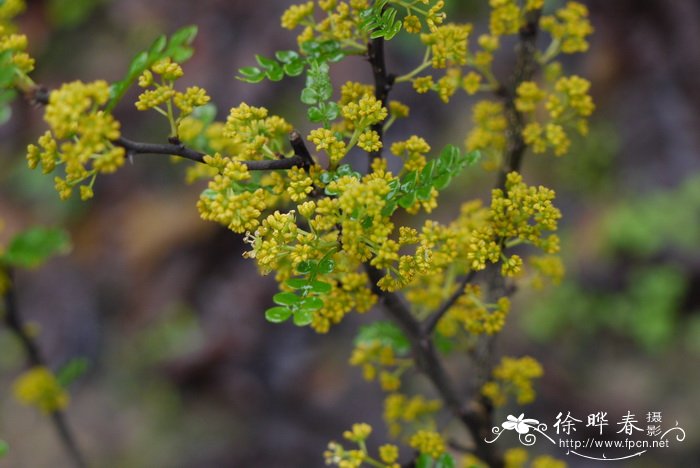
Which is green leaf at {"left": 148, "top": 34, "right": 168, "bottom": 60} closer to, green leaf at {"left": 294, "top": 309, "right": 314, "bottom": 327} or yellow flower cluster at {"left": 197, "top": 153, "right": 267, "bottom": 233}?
yellow flower cluster at {"left": 197, "top": 153, "right": 267, "bottom": 233}

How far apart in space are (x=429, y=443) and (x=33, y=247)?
3.83 ft

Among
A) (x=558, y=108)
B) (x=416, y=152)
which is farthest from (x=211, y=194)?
(x=558, y=108)

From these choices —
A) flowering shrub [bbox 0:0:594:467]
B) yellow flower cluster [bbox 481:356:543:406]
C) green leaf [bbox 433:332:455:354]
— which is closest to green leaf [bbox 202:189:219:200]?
flowering shrub [bbox 0:0:594:467]

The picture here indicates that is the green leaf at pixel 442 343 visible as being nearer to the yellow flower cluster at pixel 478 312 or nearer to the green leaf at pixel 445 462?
the yellow flower cluster at pixel 478 312

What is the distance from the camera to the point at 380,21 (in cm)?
126

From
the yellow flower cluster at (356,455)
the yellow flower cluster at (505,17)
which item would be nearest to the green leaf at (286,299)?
the yellow flower cluster at (356,455)

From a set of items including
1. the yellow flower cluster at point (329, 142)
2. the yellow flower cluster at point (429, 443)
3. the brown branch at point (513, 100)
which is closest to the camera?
the yellow flower cluster at point (329, 142)

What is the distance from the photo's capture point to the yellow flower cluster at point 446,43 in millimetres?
1426

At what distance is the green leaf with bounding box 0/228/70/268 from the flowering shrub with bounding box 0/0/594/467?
308mm

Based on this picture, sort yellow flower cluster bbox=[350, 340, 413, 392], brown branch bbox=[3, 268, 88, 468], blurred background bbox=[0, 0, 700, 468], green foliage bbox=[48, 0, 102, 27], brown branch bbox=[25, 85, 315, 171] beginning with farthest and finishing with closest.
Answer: green foliage bbox=[48, 0, 102, 27]
blurred background bbox=[0, 0, 700, 468]
brown branch bbox=[3, 268, 88, 468]
yellow flower cluster bbox=[350, 340, 413, 392]
brown branch bbox=[25, 85, 315, 171]

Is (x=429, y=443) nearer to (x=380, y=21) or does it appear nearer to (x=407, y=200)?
(x=407, y=200)

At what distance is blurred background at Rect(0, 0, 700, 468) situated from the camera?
169 inches

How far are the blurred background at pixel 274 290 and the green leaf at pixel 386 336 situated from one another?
94.2 inches

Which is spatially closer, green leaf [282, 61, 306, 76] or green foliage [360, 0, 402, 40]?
green foliage [360, 0, 402, 40]
